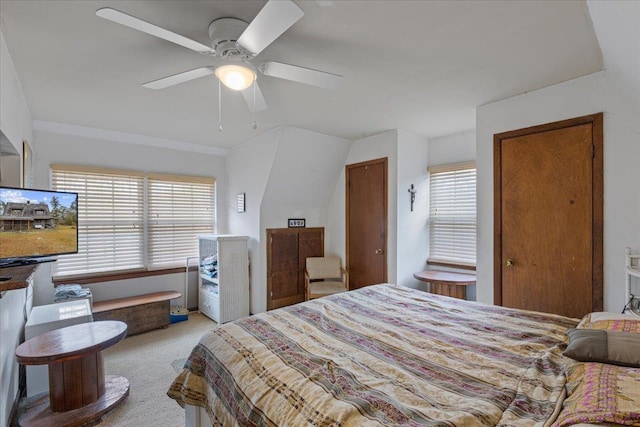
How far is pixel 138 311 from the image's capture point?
11.9 ft

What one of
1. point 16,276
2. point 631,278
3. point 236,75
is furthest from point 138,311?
point 631,278

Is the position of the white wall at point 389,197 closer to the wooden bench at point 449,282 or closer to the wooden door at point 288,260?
the wooden door at point 288,260

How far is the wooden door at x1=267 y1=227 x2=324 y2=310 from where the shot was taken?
165 inches

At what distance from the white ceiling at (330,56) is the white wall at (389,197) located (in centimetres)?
61

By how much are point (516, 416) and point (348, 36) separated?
193 cm

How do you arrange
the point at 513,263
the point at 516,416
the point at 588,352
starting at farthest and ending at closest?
the point at 513,263, the point at 588,352, the point at 516,416

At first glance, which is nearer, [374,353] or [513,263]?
[374,353]

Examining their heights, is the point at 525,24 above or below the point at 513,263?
above

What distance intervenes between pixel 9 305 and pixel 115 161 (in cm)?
235

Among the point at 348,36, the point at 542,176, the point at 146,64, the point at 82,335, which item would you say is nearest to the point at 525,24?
the point at 348,36

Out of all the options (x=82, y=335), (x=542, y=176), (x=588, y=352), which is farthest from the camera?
(x=542, y=176)

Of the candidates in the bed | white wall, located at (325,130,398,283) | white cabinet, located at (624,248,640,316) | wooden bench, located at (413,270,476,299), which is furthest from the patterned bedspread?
white wall, located at (325,130,398,283)

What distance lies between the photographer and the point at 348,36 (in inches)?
69.1

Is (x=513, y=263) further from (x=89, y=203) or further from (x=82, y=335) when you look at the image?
(x=89, y=203)
